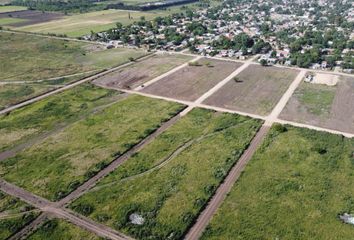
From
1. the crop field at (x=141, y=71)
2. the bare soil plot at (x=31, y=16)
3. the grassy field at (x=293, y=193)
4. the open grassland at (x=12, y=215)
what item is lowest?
the grassy field at (x=293, y=193)

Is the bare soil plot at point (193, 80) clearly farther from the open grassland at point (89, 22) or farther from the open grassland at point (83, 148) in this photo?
the open grassland at point (89, 22)

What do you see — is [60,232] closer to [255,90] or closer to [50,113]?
[50,113]

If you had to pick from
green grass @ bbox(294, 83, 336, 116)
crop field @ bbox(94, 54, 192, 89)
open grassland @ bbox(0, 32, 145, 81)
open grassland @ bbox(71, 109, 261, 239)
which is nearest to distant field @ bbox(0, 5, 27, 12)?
open grassland @ bbox(0, 32, 145, 81)

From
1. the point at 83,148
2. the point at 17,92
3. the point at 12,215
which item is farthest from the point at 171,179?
the point at 17,92

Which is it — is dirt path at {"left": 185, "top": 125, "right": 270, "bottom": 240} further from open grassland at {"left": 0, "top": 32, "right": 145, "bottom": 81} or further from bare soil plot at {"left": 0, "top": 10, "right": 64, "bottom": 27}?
bare soil plot at {"left": 0, "top": 10, "right": 64, "bottom": 27}

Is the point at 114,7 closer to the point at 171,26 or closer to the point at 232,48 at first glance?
the point at 171,26

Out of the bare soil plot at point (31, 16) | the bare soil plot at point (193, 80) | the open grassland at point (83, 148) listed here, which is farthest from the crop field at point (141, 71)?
the bare soil plot at point (31, 16)
